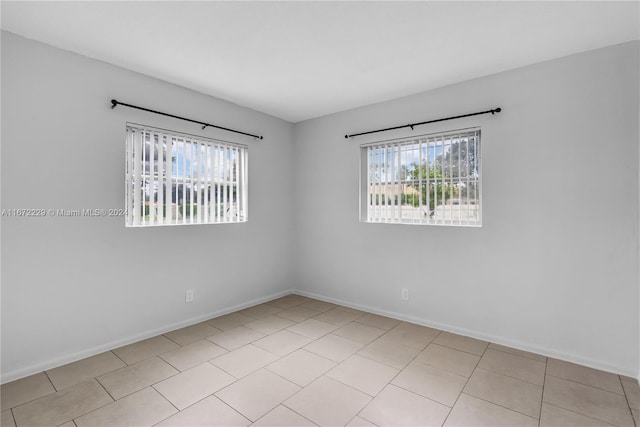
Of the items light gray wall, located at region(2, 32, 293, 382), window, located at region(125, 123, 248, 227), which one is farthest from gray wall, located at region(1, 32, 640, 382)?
window, located at region(125, 123, 248, 227)

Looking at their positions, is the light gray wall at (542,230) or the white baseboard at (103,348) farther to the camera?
the light gray wall at (542,230)

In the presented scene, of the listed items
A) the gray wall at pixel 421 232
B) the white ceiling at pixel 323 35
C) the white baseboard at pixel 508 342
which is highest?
the white ceiling at pixel 323 35

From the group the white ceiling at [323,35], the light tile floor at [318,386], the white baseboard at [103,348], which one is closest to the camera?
the light tile floor at [318,386]

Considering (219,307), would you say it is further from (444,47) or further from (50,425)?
(444,47)

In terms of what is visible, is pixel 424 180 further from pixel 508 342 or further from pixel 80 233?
pixel 80 233

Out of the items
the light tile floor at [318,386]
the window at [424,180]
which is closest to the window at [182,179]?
the light tile floor at [318,386]

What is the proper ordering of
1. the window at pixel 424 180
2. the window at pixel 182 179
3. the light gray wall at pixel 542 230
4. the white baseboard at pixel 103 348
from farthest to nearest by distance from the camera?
1. the window at pixel 424 180
2. the window at pixel 182 179
3. the light gray wall at pixel 542 230
4. the white baseboard at pixel 103 348

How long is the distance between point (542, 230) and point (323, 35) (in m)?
2.39

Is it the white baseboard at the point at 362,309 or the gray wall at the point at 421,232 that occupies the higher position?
the gray wall at the point at 421,232

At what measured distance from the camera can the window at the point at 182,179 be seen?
2.96m

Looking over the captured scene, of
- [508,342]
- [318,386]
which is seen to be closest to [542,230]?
[508,342]

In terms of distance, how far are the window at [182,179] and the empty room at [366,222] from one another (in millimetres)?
24

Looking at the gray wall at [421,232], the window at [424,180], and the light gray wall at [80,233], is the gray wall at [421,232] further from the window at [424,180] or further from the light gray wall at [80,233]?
the window at [424,180]

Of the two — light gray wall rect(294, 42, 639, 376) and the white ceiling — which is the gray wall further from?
the white ceiling
